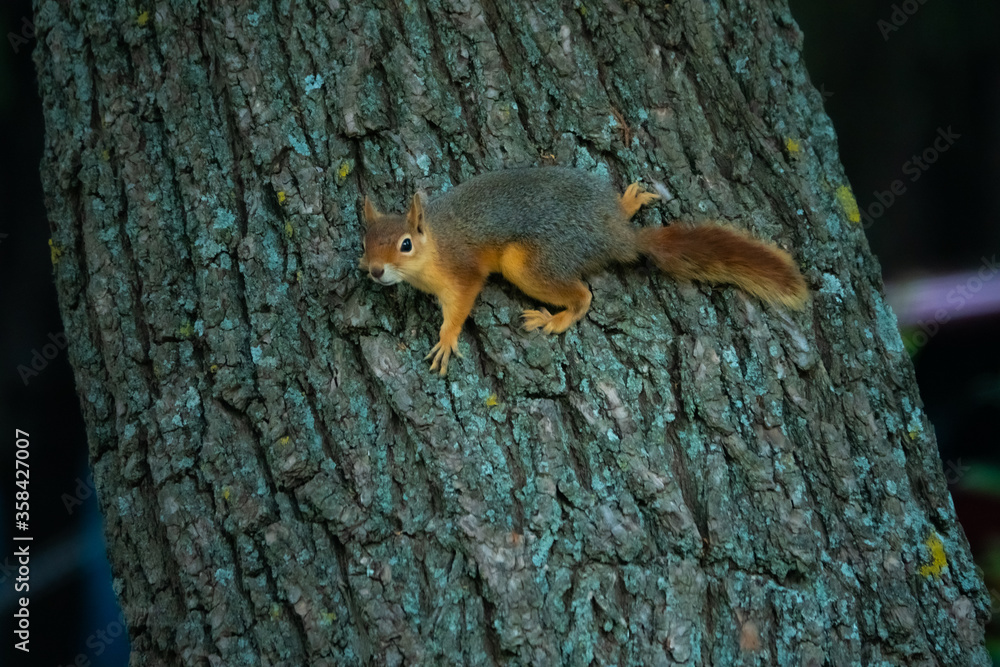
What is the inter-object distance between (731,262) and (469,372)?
702 mm

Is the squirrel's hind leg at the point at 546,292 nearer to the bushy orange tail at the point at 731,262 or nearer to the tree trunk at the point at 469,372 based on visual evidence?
the tree trunk at the point at 469,372

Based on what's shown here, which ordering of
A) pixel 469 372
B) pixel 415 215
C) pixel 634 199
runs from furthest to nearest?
pixel 634 199 → pixel 415 215 → pixel 469 372

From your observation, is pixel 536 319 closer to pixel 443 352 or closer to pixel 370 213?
Answer: pixel 443 352

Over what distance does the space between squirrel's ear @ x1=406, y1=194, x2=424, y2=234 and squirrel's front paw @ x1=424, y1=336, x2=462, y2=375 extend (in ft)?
0.98

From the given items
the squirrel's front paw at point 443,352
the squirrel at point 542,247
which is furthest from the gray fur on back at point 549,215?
the squirrel's front paw at point 443,352

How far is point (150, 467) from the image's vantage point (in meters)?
1.75

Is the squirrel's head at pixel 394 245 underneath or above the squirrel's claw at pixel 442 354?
above

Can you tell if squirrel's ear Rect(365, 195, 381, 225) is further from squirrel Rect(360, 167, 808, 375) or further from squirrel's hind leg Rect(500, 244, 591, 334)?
squirrel's hind leg Rect(500, 244, 591, 334)

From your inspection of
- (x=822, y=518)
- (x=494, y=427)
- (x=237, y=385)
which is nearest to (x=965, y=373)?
(x=822, y=518)

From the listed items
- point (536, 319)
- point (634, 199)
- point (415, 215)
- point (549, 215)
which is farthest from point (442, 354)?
point (634, 199)

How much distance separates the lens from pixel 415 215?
179 centimetres

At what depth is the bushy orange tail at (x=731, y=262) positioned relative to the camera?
1.77 metres

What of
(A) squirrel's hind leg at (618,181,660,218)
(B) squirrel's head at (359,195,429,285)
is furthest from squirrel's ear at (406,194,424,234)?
(A) squirrel's hind leg at (618,181,660,218)

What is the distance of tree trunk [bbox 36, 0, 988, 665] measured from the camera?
1.53m
